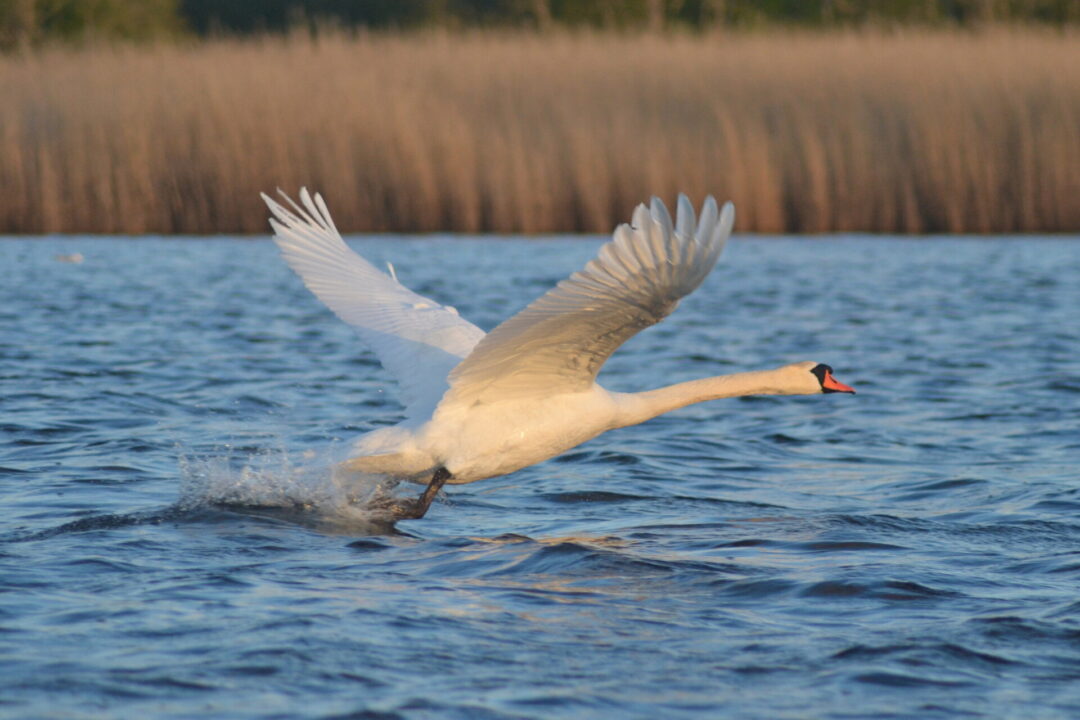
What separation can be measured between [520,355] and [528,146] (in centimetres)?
1129

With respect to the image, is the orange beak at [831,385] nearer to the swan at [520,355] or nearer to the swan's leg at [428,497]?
the swan at [520,355]

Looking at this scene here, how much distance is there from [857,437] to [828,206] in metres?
8.94

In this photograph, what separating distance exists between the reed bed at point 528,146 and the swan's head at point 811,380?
988cm

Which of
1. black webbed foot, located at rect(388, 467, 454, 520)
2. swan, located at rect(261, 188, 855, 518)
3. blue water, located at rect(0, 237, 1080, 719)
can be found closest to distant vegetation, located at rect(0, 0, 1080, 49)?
blue water, located at rect(0, 237, 1080, 719)

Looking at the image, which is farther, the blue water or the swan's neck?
the swan's neck

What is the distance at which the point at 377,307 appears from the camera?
7.09 meters

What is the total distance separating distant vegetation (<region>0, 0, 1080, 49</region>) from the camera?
2869 centimetres

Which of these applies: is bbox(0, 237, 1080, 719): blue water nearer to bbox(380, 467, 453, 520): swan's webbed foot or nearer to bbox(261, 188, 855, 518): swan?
bbox(380, 467, 453, 520): swan's webbed foot

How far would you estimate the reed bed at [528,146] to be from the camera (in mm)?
16453

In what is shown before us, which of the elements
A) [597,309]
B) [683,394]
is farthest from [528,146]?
[597,309]

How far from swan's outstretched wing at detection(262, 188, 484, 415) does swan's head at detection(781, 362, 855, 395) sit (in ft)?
4.49

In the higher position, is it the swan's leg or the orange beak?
the orange beak

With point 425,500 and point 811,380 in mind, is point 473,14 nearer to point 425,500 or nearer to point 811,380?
point 811,380

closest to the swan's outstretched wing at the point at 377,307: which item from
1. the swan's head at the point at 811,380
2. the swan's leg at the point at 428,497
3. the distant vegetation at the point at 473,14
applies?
the swan's leg at the point at 428,497
